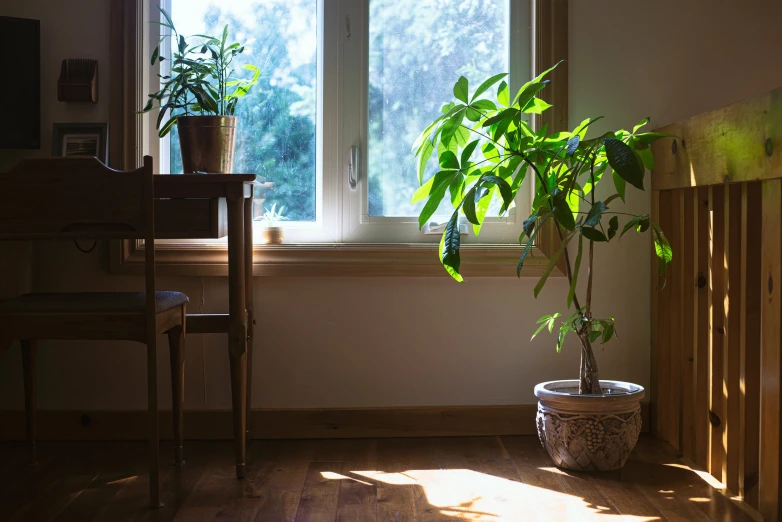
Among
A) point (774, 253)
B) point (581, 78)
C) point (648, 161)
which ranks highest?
point (581, 78)

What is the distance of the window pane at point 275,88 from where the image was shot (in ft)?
8.73

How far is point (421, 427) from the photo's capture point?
2631 millimetres

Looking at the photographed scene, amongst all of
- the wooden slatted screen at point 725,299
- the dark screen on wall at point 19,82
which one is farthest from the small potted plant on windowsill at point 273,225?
the wooden slatted screen at point 725,299

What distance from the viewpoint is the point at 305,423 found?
8.57 ft

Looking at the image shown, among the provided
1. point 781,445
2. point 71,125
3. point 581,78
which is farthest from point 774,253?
point 71,125

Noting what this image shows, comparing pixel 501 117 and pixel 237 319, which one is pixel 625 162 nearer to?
pixel 501 117

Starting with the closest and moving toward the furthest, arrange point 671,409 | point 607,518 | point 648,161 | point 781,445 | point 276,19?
point 781,445 < point 607,518 < point 648,161 < point 671,409 < point 276,19

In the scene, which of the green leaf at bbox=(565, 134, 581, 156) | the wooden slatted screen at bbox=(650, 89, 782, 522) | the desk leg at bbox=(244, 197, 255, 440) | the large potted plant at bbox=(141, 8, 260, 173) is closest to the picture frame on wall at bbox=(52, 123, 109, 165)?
the large potted plant at bbox=(141, 8, 260, 173)

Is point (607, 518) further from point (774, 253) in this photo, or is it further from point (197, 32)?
point (197, 32)

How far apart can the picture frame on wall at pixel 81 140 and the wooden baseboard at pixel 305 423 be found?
0.85 metres

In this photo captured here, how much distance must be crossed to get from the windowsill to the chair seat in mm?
368

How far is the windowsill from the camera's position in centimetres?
258

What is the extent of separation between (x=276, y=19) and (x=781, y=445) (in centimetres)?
199

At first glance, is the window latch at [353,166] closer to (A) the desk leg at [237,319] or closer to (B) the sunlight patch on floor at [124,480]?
(A) the desk leg at [237,319]
